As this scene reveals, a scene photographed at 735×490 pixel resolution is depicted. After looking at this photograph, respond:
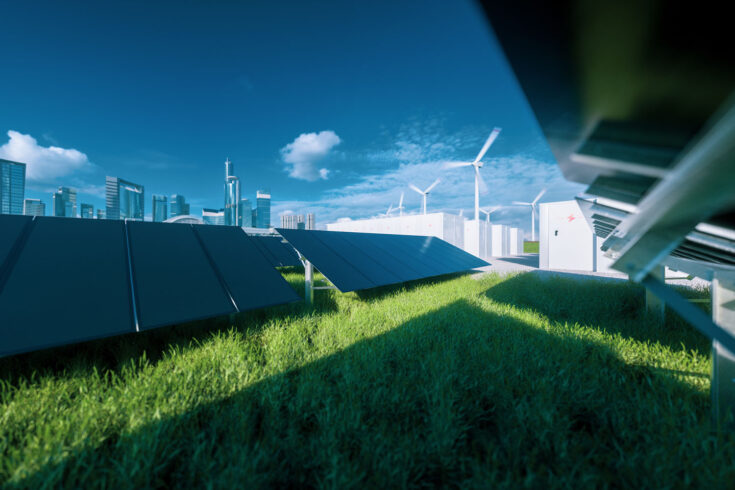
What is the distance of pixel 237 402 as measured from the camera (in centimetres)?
223

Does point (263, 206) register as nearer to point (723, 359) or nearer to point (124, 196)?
point (124, 196)

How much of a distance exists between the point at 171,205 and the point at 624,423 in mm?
142540

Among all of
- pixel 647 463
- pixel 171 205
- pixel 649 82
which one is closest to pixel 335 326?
pixel 647 463

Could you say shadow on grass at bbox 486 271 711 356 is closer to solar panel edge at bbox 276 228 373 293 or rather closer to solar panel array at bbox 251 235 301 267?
solar panel edge at bbox 276 228 373 293

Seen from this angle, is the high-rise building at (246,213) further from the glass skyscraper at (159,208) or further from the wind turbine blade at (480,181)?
the wind turbine blade at (480,181)

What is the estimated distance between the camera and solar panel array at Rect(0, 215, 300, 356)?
239 cm

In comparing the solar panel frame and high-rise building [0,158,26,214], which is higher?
high-rise building [0,158,26,214]

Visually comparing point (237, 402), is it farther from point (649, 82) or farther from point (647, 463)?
point (649, 82)

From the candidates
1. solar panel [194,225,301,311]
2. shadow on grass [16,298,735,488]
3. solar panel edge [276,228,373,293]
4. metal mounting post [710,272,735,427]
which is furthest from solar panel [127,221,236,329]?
metal mounting post [710,272,735,427]

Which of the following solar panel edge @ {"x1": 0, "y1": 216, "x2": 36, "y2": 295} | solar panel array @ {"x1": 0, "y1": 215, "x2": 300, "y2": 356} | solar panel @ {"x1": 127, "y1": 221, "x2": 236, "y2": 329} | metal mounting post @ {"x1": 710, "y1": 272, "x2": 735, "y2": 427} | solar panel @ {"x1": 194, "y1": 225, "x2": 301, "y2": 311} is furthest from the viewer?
solar panel @ {"x1": 194, "y1": 225, "x2": 301, "y2": 311}

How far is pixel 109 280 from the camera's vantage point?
2.94 m

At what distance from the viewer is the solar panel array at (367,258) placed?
5412 millimetres

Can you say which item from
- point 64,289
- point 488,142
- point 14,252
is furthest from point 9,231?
point 488,142

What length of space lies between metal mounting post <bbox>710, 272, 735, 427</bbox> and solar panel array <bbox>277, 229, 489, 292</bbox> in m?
4.38
